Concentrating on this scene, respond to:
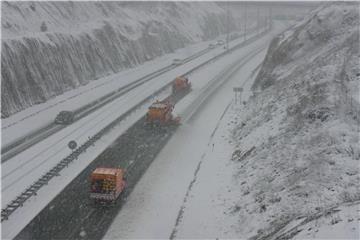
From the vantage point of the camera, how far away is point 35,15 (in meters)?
61.0

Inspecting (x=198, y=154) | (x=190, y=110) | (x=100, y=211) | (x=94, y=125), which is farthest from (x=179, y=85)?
(x=100, y=211)

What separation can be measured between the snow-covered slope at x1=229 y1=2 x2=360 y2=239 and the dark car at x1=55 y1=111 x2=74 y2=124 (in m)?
17.2

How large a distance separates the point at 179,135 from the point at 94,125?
361 inches

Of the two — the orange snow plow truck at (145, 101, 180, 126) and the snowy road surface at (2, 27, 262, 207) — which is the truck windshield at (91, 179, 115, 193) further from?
the orange snow plow truck at (145, 101, 180, 126)

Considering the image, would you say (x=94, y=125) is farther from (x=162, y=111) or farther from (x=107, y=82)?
(x=107, y=82)

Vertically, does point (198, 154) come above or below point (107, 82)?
below

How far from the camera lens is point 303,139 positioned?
2788 centimetres

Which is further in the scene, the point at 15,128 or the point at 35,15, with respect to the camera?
the point at 35,15

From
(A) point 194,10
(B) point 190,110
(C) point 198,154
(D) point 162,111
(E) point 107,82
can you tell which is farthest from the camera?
(A) point 194,10

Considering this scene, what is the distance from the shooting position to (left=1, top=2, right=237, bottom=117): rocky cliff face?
154 ft

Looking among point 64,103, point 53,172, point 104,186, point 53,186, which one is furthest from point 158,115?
point 104,186

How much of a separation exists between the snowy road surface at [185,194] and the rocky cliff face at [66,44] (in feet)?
64.8

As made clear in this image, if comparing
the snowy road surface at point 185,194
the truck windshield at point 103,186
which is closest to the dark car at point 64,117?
the snowy road surface at point 185,194

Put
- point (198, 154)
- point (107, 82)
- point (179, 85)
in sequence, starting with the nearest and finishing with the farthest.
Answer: point (198, 154) < point (179, 85) < point (107, 82)
